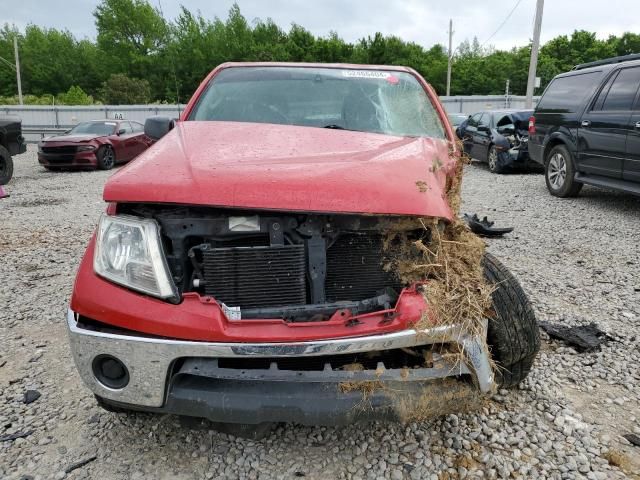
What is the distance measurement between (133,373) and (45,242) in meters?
4.97

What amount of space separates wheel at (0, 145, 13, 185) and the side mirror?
8.80 m

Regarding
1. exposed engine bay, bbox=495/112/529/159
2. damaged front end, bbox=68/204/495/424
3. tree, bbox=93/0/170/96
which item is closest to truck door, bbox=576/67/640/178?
exposed engine bay, bbox=495/112/529/159

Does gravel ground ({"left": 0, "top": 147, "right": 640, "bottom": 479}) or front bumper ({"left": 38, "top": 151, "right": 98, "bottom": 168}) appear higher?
front bumper ({"left": 38, "top": 151, "right": 98, "bottom": 168})

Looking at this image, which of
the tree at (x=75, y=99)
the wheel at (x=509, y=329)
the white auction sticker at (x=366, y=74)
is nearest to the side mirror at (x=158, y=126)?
the white auction sticker at (x=366, y=74)

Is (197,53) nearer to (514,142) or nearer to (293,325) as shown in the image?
(514,142)

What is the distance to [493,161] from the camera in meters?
11.6

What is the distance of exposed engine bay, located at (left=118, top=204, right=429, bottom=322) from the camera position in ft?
6.53

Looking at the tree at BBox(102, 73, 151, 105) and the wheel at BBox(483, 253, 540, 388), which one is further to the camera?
the tree at BBox(102, 73, 151, 105)

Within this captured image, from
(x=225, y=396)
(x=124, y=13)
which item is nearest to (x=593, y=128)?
(x=225, y=396)

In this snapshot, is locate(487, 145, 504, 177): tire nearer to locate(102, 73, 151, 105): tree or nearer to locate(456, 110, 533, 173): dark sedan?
locate(456, 110, 533, 173): dark sedan

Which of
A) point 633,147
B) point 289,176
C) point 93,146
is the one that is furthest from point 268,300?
point 93,146

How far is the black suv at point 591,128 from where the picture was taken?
652 cm

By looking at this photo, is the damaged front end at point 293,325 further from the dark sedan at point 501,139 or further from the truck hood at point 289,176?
the dark sedan at point 501,139

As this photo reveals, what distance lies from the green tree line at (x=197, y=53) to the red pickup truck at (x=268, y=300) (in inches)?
1995
